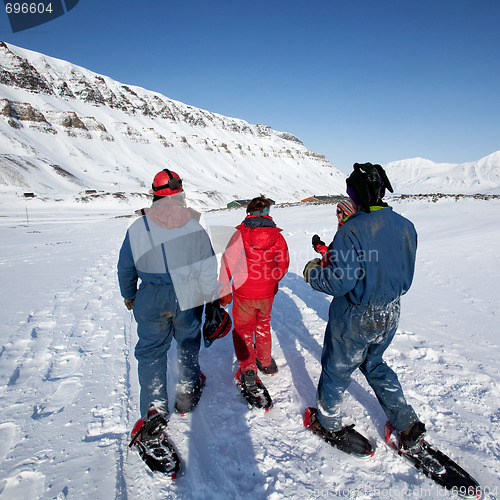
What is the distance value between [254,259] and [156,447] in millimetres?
1759

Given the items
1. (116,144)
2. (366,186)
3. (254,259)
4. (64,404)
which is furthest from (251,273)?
(116,144)

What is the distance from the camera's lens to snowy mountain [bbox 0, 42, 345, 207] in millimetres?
55750

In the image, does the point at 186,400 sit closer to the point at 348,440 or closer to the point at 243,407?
the point at 243,407

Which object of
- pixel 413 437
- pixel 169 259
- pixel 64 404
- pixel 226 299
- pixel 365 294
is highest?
pixel 169 259

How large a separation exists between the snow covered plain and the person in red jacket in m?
0.52

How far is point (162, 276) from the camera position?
241 cm

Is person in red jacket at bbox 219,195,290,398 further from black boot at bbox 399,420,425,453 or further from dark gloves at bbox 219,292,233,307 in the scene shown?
black boot at bbox 399,420,425,453

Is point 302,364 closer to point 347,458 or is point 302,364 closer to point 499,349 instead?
point 347,458

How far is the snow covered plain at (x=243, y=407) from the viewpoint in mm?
2117

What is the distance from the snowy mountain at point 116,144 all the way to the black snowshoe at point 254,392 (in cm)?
4999

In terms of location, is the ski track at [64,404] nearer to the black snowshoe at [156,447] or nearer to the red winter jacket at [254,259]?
the black snowshoe at [156,447]

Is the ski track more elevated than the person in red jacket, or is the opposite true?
the person in red jacket

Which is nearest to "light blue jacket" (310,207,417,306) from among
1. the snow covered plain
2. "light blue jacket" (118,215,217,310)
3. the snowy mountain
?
"light blue jacket" (118,215,217,310)

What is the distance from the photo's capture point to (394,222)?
1.99 metres
